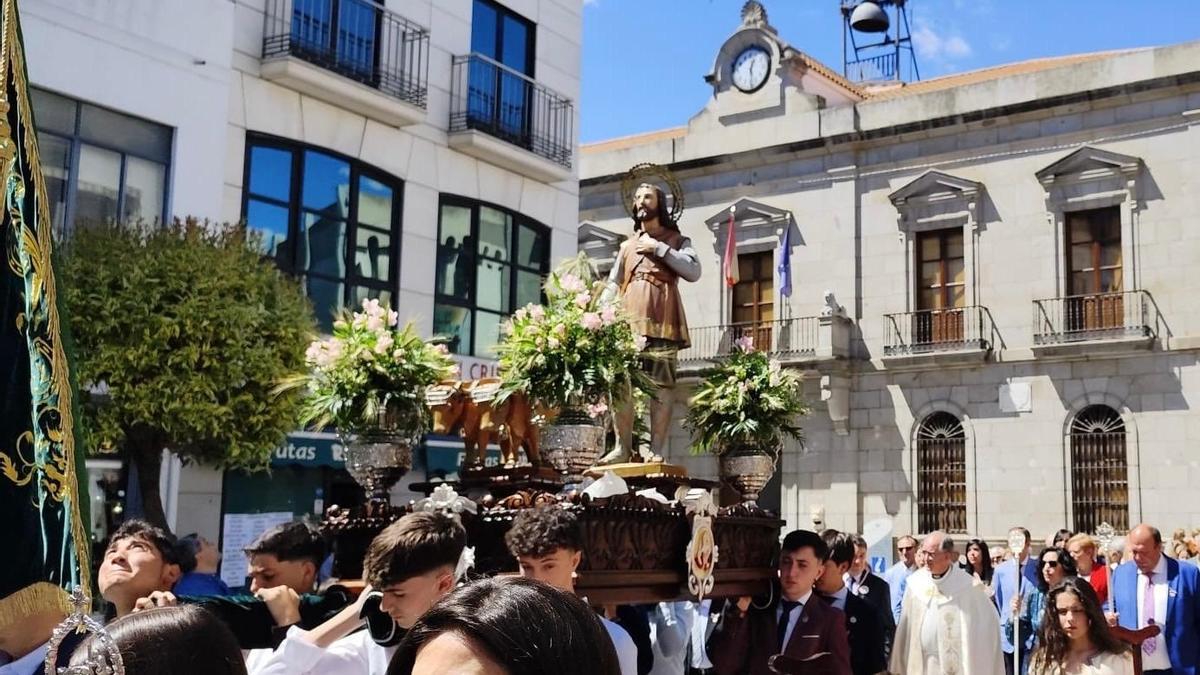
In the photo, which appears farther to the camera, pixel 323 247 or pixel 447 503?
pixel 323 247

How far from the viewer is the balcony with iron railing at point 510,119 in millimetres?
16562

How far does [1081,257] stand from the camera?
2416 cm

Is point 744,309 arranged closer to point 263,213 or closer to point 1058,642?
point 263,213

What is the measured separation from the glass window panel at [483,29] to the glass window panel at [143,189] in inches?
207

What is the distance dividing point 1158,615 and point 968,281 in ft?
56.5

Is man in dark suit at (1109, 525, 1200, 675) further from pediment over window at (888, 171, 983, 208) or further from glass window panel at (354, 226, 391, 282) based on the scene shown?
pediment over window at (888, 171, 983, 208)

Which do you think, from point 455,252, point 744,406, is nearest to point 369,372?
point 744,406

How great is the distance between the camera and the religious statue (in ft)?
24.4

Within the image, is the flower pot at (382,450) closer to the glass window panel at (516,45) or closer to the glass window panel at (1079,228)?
the glass window panel at (516,45)

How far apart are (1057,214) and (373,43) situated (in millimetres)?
14469

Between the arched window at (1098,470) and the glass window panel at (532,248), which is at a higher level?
the glass window panel at (532,248)

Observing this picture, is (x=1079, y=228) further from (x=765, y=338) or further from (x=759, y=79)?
(x=759, y=79)

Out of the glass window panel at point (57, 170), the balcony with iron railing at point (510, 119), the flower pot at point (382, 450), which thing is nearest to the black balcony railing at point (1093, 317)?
the balcony with iron railing at point (510, 119)

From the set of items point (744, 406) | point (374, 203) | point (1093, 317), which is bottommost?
point (744, 406)
